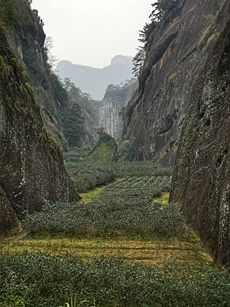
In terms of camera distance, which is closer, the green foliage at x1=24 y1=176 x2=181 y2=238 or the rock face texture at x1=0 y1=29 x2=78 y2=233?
the green foliage at x1=24 y1=176 x2=181 y2=238

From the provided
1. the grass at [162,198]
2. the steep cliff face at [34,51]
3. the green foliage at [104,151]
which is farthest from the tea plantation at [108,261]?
the green foliage at [104,151]

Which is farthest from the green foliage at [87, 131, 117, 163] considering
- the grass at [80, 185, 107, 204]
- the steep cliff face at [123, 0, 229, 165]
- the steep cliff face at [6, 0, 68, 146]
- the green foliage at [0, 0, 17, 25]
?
the green foliage at [0, 0, 17, 25]

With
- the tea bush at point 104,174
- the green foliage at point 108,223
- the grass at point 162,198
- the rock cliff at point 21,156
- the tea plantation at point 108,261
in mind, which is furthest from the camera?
the tea bush at point 104,174

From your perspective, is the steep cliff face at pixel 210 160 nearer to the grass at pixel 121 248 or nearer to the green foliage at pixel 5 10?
the grass at pixel 121 248

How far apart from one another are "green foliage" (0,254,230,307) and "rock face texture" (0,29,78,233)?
24.0 ft

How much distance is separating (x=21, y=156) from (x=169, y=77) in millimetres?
51020

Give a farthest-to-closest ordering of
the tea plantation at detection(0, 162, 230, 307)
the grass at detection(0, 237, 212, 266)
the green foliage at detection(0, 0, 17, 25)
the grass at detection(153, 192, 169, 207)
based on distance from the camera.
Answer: the grass at detection(153, 192, 169, 207) < the green foliage at detection(0, 0, 17, 25) < the grass at detection(0, 237, 212, 266) < the tea plantation at detection(0, 162, 230, 307)

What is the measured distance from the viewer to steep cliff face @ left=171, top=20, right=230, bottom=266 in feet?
48.0

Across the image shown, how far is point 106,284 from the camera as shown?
11.2 m

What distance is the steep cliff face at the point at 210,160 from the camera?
14625mm

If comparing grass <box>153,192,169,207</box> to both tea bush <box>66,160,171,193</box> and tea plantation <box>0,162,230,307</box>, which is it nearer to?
tea bush <box>66,160,171,193</box>

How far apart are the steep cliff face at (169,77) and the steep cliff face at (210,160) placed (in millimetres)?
28022

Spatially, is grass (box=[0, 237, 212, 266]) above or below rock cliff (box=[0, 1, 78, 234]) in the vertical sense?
below

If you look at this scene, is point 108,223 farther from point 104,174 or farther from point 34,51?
point 34,51
